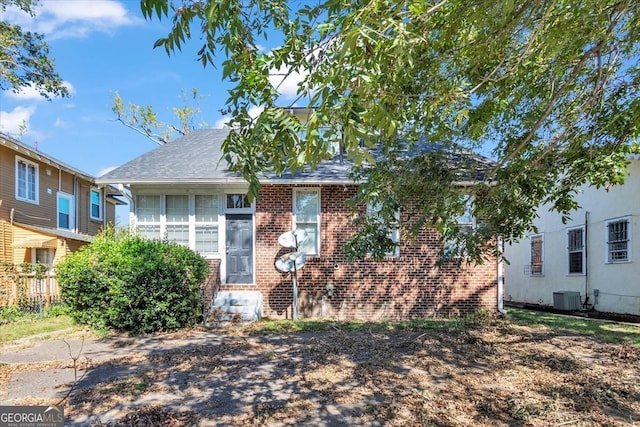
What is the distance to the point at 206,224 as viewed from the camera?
1053 cm

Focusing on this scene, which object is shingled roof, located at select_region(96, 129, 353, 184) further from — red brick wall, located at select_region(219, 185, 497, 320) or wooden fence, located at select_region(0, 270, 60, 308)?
wooden fence, located at select_region(0, 270, 60, 308)

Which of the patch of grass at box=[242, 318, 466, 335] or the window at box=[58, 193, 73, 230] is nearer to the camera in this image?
the patch of grass at box=[242, 318, 466, 335]

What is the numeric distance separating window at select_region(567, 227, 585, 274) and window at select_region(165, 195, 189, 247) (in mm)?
12488

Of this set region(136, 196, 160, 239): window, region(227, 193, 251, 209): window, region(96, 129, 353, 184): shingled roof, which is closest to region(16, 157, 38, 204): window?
region(96, 129, 353, 184): shingled roof

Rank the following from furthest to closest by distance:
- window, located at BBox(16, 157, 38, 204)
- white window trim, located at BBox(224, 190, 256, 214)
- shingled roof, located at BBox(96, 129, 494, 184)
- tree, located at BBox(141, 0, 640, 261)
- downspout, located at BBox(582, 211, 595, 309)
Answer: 1. window, located at BBox(16, 157, 38, 204)
2. downspout, located at BBox(582, 211, 595, 309)
3. white window trim, located at BBox(224, 190, 256, 214)
4. shingled roof, located at BBox(96, 129, 494, 184)
5. tree, located at BBox(141, 0, 640, 261)

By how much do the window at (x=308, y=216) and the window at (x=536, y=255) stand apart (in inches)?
409

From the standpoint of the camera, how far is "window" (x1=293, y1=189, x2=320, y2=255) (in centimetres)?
1034

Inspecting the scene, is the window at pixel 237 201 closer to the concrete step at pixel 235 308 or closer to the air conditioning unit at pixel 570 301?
the concrete step at pixel 235 308

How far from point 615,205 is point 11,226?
19525mm

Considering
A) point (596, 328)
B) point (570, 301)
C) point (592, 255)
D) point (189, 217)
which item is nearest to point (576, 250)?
point (592, 255)

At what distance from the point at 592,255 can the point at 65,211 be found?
66.6ft

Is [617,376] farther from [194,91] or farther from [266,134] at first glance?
[194,91]

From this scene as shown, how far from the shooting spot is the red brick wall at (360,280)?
1021cm

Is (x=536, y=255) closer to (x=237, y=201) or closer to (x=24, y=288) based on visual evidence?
(x=237, y=201)
